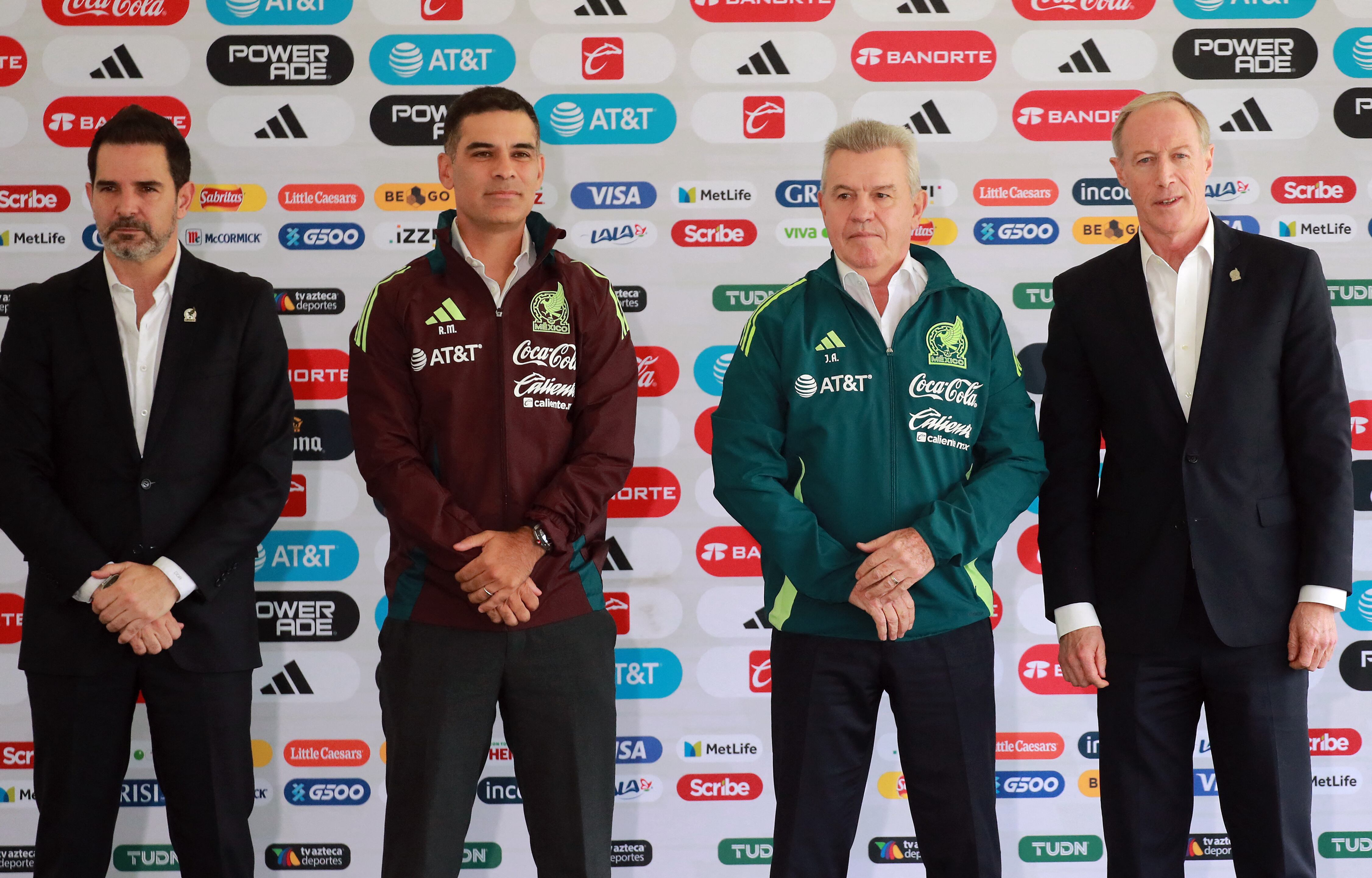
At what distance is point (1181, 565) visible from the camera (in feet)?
6.53

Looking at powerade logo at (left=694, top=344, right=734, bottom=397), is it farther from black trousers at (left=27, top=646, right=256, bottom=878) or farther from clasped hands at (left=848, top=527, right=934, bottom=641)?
black trousers at (left=27, top=646, right=256, bottom=878)

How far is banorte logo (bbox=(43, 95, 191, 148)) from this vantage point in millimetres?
2877

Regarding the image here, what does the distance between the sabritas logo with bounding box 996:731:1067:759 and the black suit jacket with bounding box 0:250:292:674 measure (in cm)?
192

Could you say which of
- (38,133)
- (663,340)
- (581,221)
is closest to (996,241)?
(663,340)

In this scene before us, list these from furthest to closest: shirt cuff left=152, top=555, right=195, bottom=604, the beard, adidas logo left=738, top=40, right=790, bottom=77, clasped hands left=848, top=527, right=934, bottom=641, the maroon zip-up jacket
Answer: adidas logo left=738, top=40, right=790, bottom=77, the beard, shirt cuff left=152, top=555, right=195, bottom=604, the maroon zip-up jacket, clasped hands left=848, top=527, right=934, bottom=641

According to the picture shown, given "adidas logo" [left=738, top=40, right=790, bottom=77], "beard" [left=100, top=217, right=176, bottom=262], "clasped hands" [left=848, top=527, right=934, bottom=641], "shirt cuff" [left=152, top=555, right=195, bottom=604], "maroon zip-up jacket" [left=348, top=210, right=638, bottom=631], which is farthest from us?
"adidas logo" [left=738, top=40, right=790, bottom=77]

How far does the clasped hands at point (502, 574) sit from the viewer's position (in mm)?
1955

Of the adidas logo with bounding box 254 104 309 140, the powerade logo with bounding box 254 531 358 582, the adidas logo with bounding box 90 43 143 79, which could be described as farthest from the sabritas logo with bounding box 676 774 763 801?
the adidas logo with bounding box 90 43 143 79

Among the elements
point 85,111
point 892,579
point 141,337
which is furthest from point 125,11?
point 892,579

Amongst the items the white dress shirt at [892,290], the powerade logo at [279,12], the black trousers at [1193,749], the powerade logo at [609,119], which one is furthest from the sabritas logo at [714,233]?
the black trousers at [1193,749]

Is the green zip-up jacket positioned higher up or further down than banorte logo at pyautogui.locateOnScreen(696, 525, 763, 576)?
higher up

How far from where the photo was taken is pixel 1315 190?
2873 millimetres

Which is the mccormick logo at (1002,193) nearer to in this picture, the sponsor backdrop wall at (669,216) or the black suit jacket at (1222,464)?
the sponsor backdrop wall at (669,216)

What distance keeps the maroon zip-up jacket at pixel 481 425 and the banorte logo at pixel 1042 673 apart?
1360 millimetres
